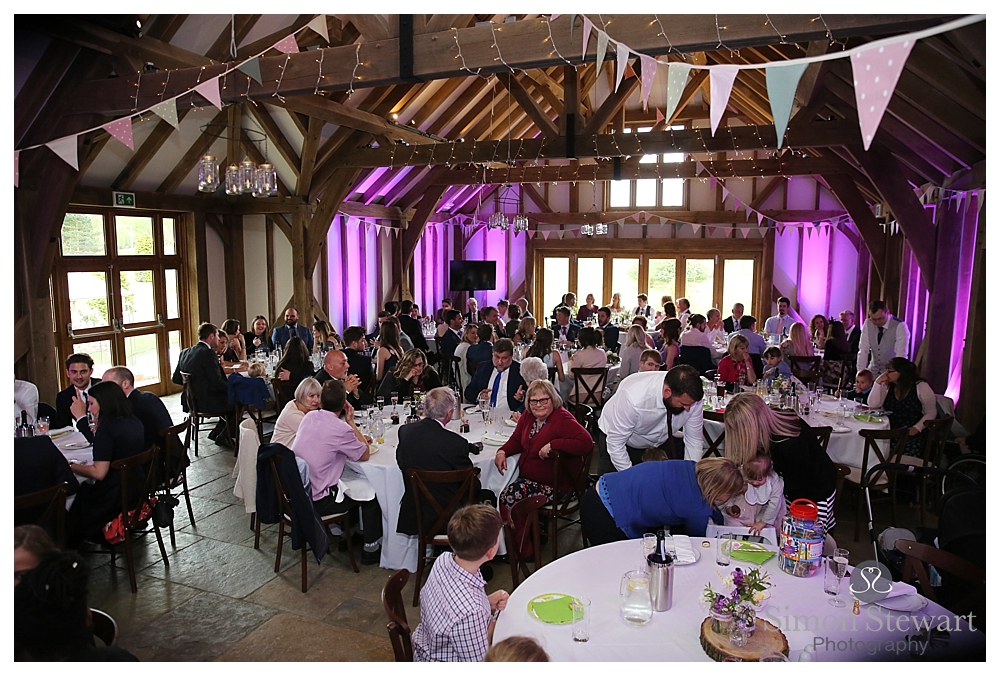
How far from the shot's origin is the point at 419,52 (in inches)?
195

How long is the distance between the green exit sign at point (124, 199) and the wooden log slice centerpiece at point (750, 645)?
9.24 metres

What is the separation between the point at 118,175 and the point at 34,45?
3.64 meters

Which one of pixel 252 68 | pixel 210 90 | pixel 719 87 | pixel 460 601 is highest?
pixel 252 68

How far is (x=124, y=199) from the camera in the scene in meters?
9.35

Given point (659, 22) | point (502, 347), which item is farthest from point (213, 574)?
point (659, 22)

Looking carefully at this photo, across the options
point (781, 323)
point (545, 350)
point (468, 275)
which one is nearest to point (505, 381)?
point (545, 350)

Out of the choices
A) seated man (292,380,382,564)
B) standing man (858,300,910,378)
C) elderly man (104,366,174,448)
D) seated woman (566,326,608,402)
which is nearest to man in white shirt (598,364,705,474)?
seated man (292,380,382,564)

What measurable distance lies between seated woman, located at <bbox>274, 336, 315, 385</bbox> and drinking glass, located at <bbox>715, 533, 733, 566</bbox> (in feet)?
15.5

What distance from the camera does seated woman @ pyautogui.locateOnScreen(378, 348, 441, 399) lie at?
20.7 ft

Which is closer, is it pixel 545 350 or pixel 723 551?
pixel 723 551

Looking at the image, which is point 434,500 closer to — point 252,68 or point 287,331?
point 252,68

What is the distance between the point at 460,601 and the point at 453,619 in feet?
0.23
